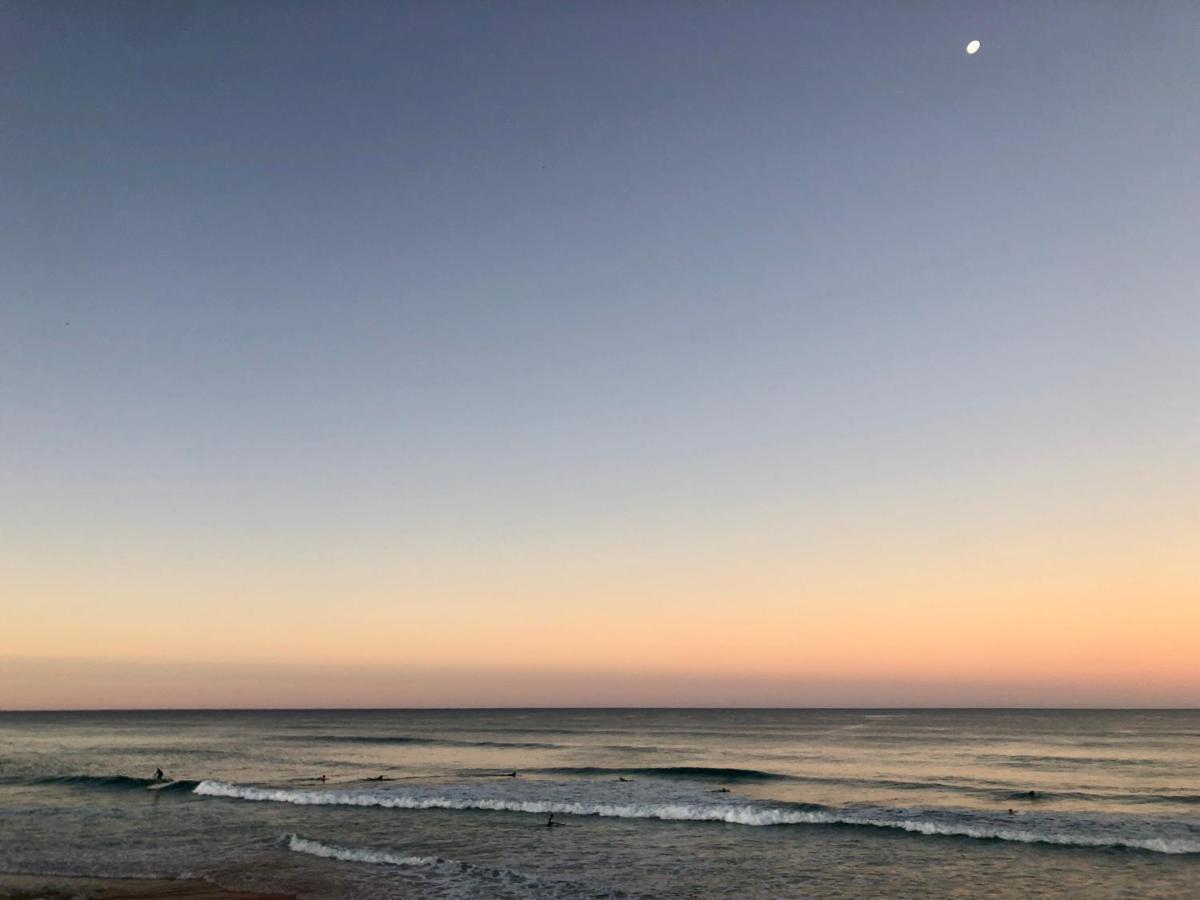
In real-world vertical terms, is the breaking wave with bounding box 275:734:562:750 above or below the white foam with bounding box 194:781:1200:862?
below

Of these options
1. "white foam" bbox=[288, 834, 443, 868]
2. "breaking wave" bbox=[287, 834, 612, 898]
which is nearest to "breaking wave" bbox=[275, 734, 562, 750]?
"white foam" bbox=[288, 834, 443, 868]

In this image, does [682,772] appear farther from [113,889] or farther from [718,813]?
[113,889]

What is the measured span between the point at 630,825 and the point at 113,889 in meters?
19.3

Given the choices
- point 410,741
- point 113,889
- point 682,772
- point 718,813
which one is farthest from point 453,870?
point 410,741

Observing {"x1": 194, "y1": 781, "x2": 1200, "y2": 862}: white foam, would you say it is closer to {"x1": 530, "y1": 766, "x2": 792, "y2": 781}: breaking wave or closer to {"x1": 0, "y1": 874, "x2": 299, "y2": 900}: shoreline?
{"x1": 530, "y1": 766, "x2": 792, "y2": 781}: breaking wave

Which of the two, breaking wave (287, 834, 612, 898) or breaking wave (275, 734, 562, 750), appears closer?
breaking wave (287, 834, 612, 898)

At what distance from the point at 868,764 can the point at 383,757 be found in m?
41.8

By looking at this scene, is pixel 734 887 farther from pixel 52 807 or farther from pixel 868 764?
pixel 868 764

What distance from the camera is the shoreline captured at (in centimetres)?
2123

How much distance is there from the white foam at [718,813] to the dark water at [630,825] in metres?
0.13

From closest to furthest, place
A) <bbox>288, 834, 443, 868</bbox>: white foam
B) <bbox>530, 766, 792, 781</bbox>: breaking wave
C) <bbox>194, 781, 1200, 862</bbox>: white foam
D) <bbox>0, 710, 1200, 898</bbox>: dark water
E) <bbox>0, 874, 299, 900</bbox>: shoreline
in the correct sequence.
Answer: <bbox>0, 874, 299, 900</bbox>: shoreline, <bbox>0, 710, 1200, 898</bbox>: dark water, <bbox>288, 834, 443, 868</bbox>: white foam, <bbox>194, 781, 1200, 862</bbox>: white foam, <bbox>530, 766, 792, 781</bbox>: breaking wave

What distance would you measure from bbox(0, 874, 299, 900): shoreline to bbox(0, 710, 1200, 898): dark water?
0.97 m

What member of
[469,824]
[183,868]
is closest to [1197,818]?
[469,824]

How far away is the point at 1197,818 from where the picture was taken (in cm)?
3378
